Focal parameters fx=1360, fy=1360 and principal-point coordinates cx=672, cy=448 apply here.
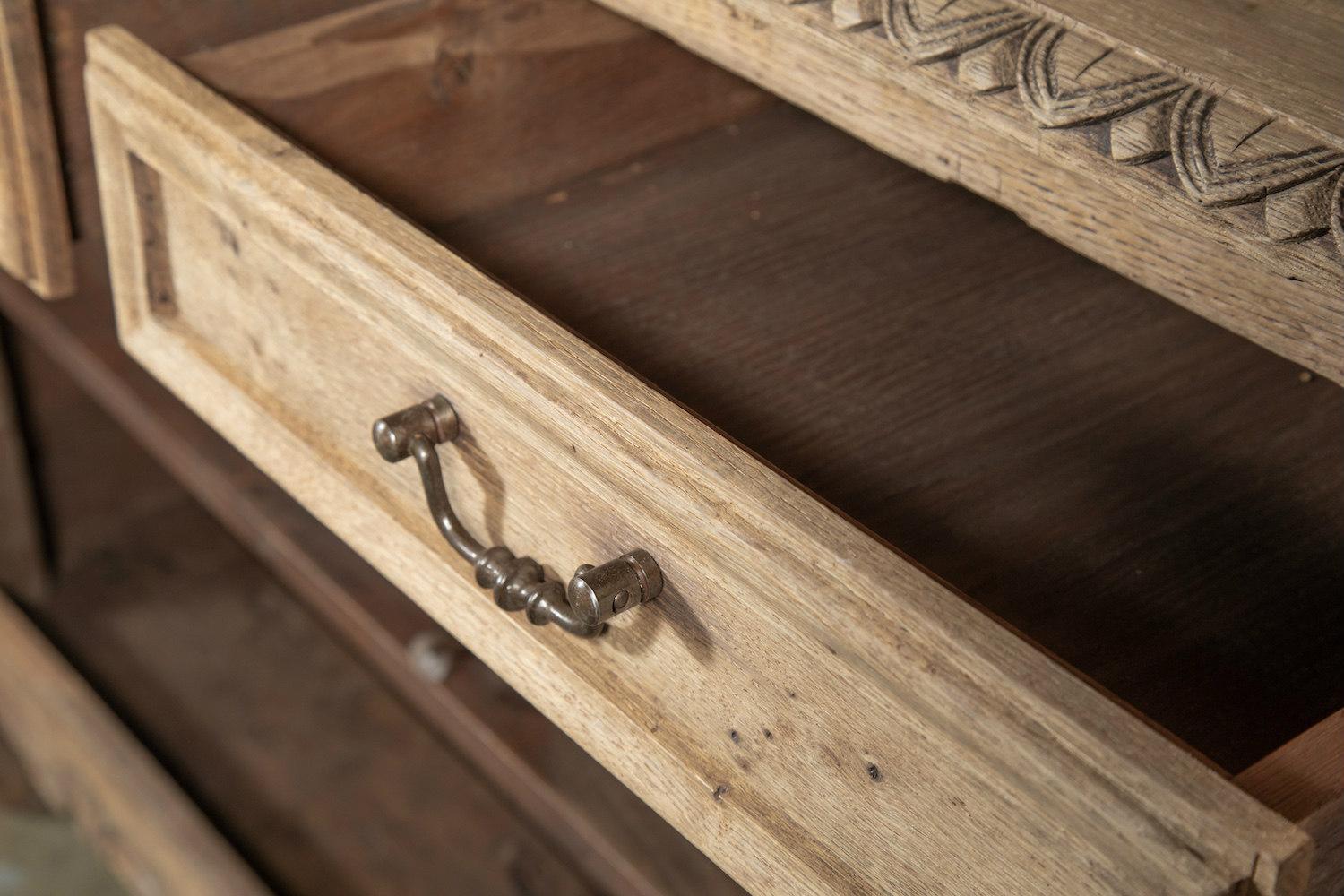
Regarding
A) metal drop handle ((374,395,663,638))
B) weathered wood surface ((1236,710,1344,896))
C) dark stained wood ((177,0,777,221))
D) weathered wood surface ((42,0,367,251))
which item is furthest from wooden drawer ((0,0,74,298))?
weathered wood surface ((1236,710,1344,896))

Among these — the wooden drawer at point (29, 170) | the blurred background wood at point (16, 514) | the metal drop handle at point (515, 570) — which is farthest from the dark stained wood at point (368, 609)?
the metal drop handle at point (515, 570)

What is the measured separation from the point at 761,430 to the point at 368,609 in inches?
14.3

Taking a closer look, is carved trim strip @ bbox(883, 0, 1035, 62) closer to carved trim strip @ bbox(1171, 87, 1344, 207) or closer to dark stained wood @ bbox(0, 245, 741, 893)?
carved trim strip @ bbox(1171, 87, 1344, 207)

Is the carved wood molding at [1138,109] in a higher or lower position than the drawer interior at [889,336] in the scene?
higher

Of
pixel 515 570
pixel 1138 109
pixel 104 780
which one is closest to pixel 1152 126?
pixel 1138 109

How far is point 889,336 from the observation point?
1.94ft

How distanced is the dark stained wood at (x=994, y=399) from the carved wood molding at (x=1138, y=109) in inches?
5.2

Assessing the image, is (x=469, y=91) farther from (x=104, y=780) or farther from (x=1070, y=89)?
(x=104, y=780)

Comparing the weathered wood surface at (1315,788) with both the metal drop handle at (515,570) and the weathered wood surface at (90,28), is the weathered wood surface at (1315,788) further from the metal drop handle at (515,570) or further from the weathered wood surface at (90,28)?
the weathered wood surface at (90,28)

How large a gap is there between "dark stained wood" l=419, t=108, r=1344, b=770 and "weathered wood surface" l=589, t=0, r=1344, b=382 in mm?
83

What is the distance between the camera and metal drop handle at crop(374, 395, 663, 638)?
0.41 meters

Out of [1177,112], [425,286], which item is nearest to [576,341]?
[425,286]

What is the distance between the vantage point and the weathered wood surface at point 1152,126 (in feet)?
1.37

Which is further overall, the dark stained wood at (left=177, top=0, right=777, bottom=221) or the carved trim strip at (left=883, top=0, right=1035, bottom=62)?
the dark stained wood at (left=177, top=0, right=777, bottom=221)
